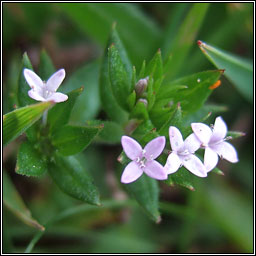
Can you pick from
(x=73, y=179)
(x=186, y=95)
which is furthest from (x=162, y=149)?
(x=73, y=179)

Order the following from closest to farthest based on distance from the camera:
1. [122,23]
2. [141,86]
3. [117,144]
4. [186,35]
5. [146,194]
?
[141,86] → [146,194] → [186,35] → [117,144] → [122,23]

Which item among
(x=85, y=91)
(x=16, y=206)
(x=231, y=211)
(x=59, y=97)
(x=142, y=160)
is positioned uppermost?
(x=85, y=91)

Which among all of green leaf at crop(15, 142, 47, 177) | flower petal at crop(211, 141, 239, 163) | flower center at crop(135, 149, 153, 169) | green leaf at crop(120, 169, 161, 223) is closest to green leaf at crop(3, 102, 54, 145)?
green leaf at crop(15, 142, 47, 177)

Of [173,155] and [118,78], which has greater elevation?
[118,78]

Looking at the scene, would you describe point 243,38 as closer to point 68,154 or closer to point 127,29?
point 127,29

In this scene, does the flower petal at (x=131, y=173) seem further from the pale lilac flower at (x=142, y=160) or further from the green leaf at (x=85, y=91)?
the green leaf at (x=85, y=91)

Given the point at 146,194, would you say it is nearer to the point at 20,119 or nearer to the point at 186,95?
the point at 186,95

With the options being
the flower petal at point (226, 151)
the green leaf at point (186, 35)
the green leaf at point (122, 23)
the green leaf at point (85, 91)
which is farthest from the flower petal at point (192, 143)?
the green leaf at point (122, 23)

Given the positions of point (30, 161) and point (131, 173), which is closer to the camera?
point (131, 173)

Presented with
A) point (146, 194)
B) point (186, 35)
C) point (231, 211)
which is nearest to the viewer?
point (146, 194)
